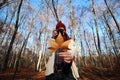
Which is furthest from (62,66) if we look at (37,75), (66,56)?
(37,75)

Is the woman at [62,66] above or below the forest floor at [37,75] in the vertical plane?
above

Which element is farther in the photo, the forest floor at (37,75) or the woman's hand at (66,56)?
the forest floor at (37,75)

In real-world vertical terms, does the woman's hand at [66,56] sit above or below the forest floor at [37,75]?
above

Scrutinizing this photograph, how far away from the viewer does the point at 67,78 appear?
2.06m

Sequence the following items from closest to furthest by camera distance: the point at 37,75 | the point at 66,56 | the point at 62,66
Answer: the point at 66,56 → the point at 62,66 → the point at 37,75

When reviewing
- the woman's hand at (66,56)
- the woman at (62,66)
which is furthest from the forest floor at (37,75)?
the woman's hand at (66,56)

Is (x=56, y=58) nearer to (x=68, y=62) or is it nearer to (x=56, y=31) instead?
(x=68, y=62)

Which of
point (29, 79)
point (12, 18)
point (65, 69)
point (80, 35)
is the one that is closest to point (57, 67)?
point (65, 69)

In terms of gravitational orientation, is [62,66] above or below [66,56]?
below

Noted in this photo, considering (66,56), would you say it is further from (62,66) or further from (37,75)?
(37,75)

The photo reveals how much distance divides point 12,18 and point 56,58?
27921 millimetres

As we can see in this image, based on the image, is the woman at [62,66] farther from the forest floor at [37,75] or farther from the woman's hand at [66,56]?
the forest floor at [37,75]

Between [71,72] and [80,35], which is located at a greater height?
[80,35]

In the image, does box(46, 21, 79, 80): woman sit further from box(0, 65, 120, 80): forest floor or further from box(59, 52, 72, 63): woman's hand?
box(0, 65, 120, 80): forest floor
